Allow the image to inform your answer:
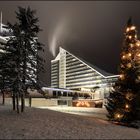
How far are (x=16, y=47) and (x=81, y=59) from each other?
557 ft

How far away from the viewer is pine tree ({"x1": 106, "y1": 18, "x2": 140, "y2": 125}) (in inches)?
748

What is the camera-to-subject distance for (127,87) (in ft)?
Answer: 64.7

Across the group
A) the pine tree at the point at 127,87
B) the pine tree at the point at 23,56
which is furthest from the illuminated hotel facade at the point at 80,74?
the pine tree at the point at 23,56

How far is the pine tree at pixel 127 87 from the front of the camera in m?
19.0

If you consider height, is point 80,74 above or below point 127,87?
above

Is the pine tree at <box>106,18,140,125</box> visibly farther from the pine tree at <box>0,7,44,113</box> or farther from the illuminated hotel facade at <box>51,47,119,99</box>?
the illuminated hotel facade at <box>51,47,119,99</box>

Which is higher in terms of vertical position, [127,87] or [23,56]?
[23,56]

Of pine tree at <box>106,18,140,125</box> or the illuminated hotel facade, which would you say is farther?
the illuminated hotel facade

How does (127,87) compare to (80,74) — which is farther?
(80,74)

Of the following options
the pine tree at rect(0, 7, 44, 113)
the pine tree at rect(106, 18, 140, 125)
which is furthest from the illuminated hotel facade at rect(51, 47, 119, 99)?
the pine tree at rect(0, 7, 44, 113)

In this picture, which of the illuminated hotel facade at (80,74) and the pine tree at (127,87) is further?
the illuminated hotel facade at (80,74)

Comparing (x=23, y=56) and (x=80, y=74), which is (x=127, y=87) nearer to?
(x=23, y=56)

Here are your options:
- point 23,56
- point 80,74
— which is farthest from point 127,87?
point 80,74

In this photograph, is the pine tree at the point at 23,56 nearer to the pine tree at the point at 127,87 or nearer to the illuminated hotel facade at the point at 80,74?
the pine tree at the point at 127,87
